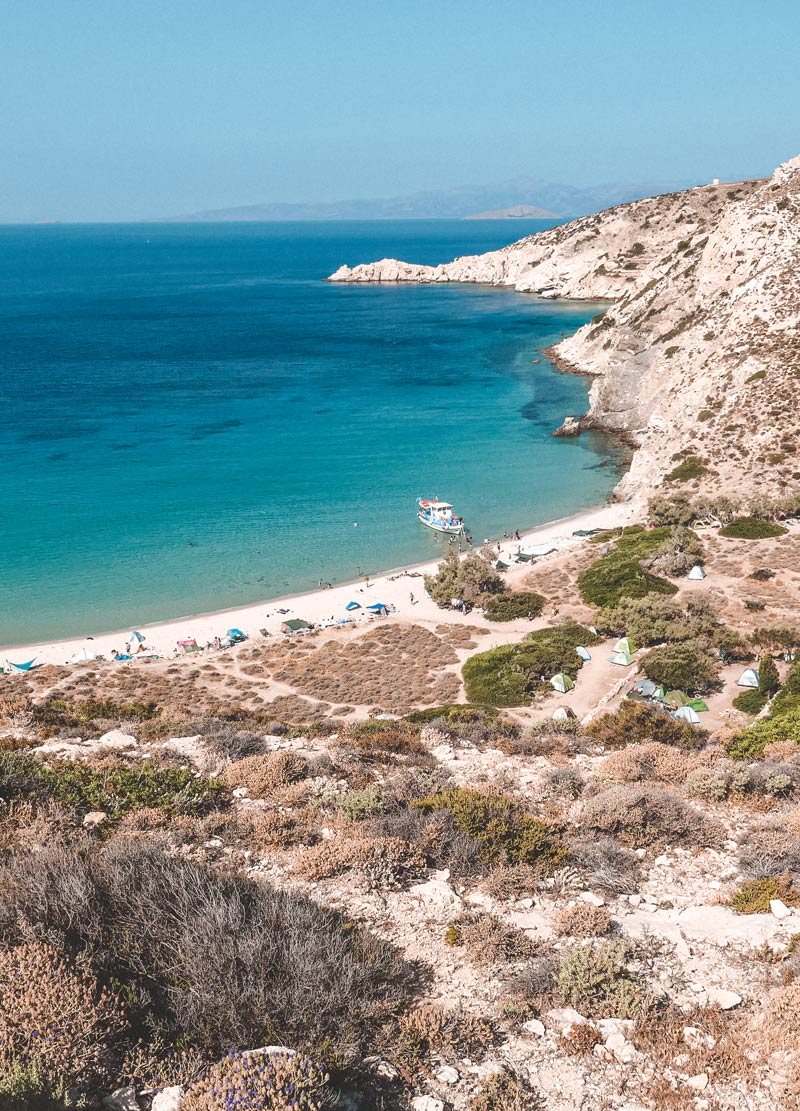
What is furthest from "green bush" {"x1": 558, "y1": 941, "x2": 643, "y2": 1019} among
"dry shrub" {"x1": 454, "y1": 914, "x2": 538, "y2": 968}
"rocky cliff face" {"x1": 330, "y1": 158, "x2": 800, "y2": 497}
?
"rocky cliff face" {"x1": 330, "y1": 158, "x2": 800, "y2": 497}

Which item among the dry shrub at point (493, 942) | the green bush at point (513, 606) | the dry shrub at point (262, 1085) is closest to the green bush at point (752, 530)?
the green bush at point (513, 606)

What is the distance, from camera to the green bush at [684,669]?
24.6 m

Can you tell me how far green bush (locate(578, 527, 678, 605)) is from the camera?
3253cm

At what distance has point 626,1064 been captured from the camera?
265 inches

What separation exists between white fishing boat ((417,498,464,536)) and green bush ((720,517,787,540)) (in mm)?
16785

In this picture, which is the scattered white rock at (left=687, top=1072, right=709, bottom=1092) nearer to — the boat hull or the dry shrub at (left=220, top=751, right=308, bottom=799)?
the dry shrub at (left=220, top=751, right=308, bottom=799)

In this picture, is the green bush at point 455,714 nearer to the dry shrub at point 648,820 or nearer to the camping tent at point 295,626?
the dry shrub at point 648,820

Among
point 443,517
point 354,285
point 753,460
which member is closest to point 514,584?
point 443,517

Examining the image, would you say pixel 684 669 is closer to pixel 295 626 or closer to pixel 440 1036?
pixel 295 626

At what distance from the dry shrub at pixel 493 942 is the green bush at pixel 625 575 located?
25.2 metres

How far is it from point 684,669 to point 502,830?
16.5 metres

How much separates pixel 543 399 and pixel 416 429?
16444 mm

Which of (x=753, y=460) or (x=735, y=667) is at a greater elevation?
(x=753, y=460)

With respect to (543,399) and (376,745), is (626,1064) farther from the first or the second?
(543,399)
